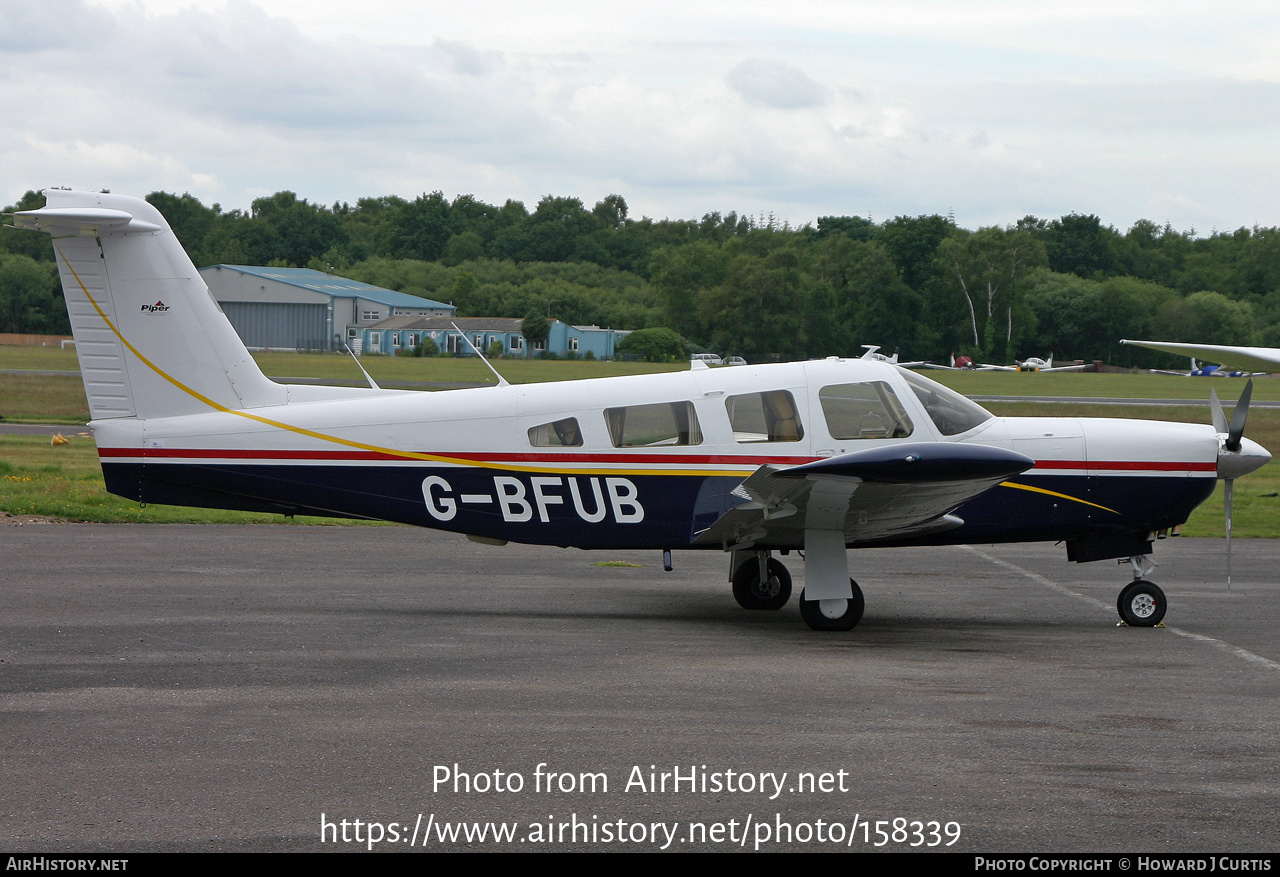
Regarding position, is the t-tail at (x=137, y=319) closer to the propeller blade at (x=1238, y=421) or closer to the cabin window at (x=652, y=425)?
the cabin window at (x=652, y=425)

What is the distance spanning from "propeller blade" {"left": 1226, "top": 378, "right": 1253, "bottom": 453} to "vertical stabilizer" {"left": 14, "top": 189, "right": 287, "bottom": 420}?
26.3 feet

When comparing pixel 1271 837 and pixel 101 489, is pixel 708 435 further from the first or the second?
pixel 101 489

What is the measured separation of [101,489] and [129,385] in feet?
28.9

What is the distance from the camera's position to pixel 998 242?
286 feet

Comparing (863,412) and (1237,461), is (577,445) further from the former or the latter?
(1237,461)

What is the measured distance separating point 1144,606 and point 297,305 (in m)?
73.6

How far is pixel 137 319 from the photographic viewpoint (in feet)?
32.1

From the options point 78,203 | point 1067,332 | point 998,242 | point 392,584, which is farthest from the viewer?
point 1067,332

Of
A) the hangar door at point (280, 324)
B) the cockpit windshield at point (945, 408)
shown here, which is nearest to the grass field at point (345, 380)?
the hangar door at point (280, 324)

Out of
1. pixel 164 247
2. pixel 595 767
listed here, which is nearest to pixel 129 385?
pixel 164 247

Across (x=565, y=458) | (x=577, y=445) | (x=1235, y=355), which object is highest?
(x=1235, y=355)

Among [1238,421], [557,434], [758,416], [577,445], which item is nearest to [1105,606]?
[1238,421]

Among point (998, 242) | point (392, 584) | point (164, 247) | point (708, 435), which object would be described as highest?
point (998, 242)

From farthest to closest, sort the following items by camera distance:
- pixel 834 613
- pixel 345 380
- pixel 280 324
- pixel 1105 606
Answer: pixel 280 324, pixel 345 380, pixel 1105 606, pixel 834 613
